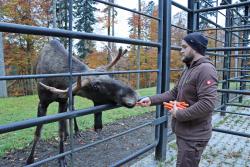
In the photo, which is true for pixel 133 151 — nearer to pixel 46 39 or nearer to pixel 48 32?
pixel 48 32

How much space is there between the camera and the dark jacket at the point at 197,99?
2252 millimetres

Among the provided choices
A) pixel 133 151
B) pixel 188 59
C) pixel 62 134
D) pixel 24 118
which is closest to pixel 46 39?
pixel 24 118

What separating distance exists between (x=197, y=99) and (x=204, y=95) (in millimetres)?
203

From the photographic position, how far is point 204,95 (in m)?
2.24

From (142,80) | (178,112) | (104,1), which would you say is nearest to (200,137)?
(178,112)

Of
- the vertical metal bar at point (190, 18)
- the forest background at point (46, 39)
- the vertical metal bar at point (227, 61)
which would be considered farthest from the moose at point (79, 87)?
the vertical metal bar at point (227, 61)

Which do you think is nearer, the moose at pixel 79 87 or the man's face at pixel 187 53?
the man's face at pixel 187 53

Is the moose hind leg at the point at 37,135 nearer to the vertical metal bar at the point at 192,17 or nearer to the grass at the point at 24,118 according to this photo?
the grass at the point at 24,118

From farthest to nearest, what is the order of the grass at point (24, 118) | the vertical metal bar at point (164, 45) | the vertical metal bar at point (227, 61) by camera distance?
the vertical metal bar at point (227, 61) < the grass at point (24, 118) < the vertical metal bar at point (164, 45)

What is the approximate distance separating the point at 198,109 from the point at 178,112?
20 centimetres

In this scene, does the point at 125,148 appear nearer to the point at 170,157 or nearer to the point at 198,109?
the point at 170,157

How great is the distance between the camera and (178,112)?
7.81 ft

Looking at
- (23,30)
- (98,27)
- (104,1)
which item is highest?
(98,27)

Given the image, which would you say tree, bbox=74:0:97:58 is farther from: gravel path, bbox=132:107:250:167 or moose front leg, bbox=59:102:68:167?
gravel path, bbox=132:107:250:167
